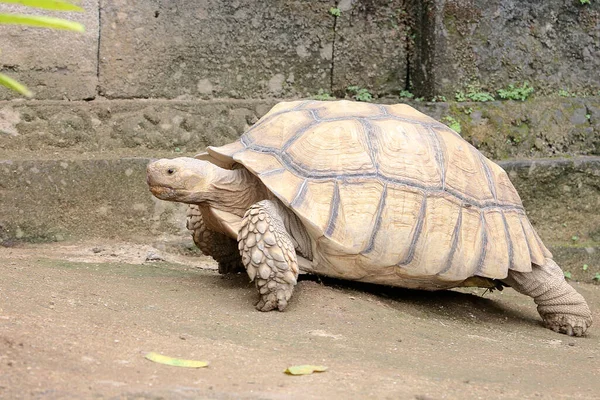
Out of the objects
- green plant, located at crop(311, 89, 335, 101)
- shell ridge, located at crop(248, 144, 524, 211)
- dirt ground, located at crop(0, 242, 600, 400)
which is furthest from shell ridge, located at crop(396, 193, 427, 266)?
green plant, located at crop(311, 89, 335, 101)

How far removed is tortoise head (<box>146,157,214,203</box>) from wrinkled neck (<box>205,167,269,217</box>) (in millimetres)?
47

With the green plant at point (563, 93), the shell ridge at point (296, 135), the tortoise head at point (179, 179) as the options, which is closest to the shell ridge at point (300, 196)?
the shell ridge at point (296, 135)

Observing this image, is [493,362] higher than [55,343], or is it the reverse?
[55,343]

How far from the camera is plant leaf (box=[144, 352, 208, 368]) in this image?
2.39 m

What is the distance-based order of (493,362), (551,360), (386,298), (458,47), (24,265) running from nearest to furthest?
(493,362) → (551,360) → (24,265) → (386,298) → (458,47)

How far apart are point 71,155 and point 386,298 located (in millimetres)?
2637

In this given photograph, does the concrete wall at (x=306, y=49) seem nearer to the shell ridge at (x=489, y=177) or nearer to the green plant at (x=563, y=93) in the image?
the green plant at (x=563, y=93)

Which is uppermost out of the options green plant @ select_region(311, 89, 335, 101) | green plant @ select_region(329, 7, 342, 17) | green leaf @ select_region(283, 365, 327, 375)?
green plant @ select_region(329, 7, 342, 17)

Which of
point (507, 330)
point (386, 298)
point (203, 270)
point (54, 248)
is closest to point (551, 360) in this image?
point (507, 330)

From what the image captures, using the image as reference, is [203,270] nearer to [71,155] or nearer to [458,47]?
[71,155]

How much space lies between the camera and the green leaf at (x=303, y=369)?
2439mm

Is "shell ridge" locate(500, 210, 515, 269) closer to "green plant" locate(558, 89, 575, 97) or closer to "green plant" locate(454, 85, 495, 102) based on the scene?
"green plant" locate(454, 85, 495, 102)

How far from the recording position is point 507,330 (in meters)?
4.25

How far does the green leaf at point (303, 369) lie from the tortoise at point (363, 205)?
115 centimetres
